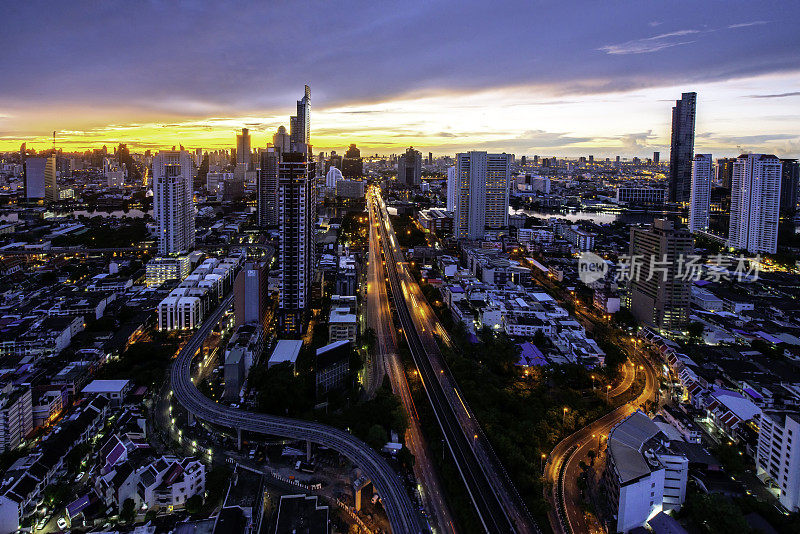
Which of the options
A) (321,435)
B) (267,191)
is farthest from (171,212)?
(321,435)

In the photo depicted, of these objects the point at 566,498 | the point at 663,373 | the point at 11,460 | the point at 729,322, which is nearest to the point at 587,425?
the point at 566,498

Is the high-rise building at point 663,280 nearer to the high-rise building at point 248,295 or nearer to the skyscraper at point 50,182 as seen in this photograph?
the high-rise building at point 248,295

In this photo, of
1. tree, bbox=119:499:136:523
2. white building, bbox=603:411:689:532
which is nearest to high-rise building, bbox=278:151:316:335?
tree, bbox=119:499:136:523

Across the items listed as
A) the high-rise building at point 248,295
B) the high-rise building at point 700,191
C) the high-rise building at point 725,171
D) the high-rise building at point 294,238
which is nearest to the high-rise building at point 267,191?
the high-rise building at point 294,238

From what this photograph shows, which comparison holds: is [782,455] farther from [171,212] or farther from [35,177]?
[35,177]

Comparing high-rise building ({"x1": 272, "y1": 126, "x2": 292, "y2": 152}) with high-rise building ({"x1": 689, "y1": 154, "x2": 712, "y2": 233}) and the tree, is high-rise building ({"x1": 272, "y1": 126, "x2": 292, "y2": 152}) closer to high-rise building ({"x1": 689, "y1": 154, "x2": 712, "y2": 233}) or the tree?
high-rise building ({"x1": 689, "y1": 154, "x2": 712, "y2": 233})

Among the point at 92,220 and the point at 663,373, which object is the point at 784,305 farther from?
the point at 92,220
